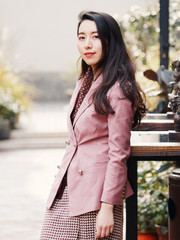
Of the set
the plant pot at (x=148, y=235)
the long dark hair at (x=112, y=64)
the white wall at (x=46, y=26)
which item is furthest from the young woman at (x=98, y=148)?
the white wall at (x=46, y=26)

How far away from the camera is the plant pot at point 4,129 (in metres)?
10.2

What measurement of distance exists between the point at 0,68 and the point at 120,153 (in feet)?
30.5

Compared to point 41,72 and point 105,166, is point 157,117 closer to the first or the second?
point 105,166

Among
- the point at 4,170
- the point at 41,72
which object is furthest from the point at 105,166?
the point at 41,72

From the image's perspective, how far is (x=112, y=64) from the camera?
2129 millimetres

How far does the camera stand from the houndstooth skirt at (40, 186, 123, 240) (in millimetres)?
2098

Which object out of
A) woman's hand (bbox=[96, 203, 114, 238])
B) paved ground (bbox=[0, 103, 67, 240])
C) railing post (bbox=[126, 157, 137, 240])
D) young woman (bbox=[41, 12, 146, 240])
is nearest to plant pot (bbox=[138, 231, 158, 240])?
paved ground (bbox=[0, 103, 67, 240])

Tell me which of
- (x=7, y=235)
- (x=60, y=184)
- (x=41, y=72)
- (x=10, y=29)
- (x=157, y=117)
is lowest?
(x=7, y=235)

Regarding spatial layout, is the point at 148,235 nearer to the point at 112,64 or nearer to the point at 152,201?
the point at 152,201

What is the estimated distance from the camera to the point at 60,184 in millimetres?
2162

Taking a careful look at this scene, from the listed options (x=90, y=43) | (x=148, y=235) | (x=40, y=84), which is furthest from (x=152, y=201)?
(x=40, y=84)

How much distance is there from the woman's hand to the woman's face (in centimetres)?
58

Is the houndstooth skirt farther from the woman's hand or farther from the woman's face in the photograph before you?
the woman's face

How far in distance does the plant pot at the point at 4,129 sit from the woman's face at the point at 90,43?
8.16 metres
